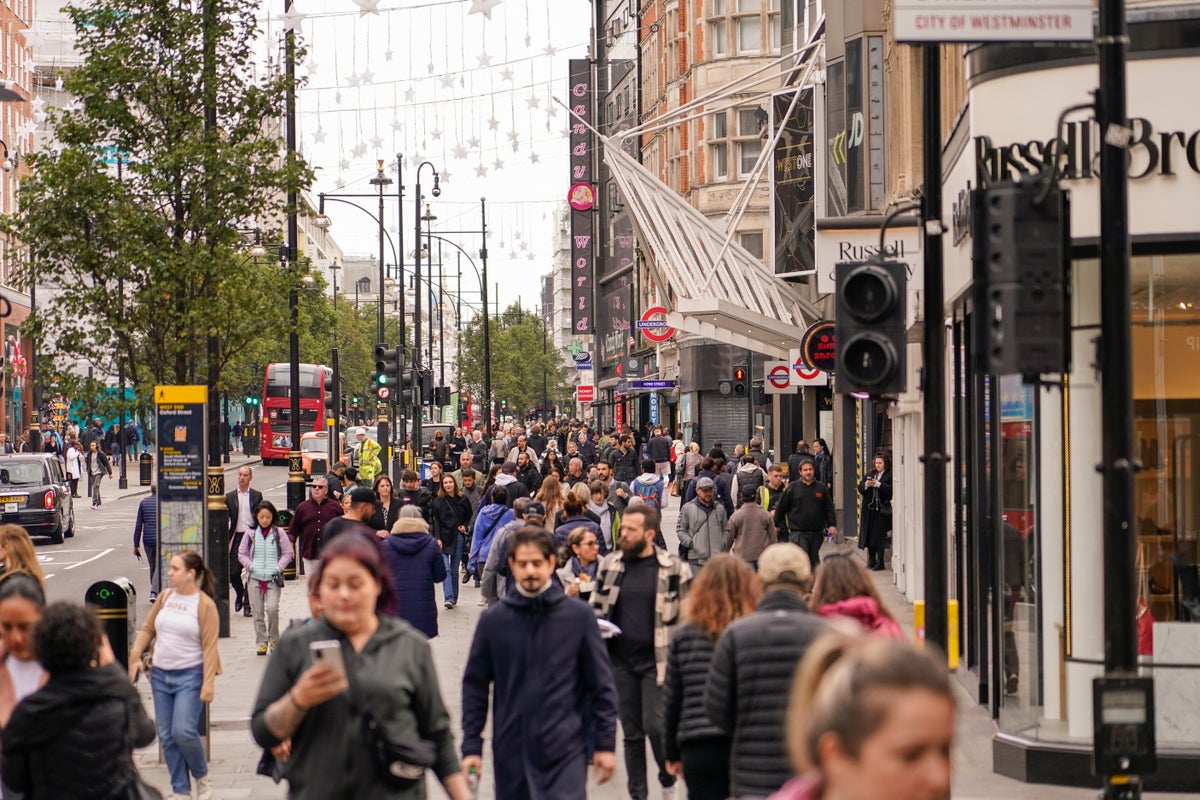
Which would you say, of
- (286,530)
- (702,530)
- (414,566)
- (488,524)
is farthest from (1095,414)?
(286,530)

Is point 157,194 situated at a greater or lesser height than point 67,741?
greater

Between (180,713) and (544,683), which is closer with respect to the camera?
(544,683)

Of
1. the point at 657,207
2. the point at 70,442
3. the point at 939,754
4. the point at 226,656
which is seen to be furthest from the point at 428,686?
the point at 70,442

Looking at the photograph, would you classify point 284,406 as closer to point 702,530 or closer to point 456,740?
point 702,530

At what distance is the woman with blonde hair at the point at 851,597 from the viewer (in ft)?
23.7

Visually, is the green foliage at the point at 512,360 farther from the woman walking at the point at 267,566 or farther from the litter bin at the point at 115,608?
the litter bin at the point at 115,608

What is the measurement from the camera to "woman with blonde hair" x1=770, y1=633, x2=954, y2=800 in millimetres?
2834

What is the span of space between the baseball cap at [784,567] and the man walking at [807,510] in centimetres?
1300

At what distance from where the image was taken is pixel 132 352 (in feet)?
62.5

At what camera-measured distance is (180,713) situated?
1048 centimetres

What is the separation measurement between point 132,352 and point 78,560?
467 inches

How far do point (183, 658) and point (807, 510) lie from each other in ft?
35.8

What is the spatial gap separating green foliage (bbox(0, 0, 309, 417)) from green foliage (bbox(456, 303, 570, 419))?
3202 inches

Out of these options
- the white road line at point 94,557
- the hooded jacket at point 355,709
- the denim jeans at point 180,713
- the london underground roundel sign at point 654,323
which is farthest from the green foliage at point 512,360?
the hooded jacket at point 355,709
